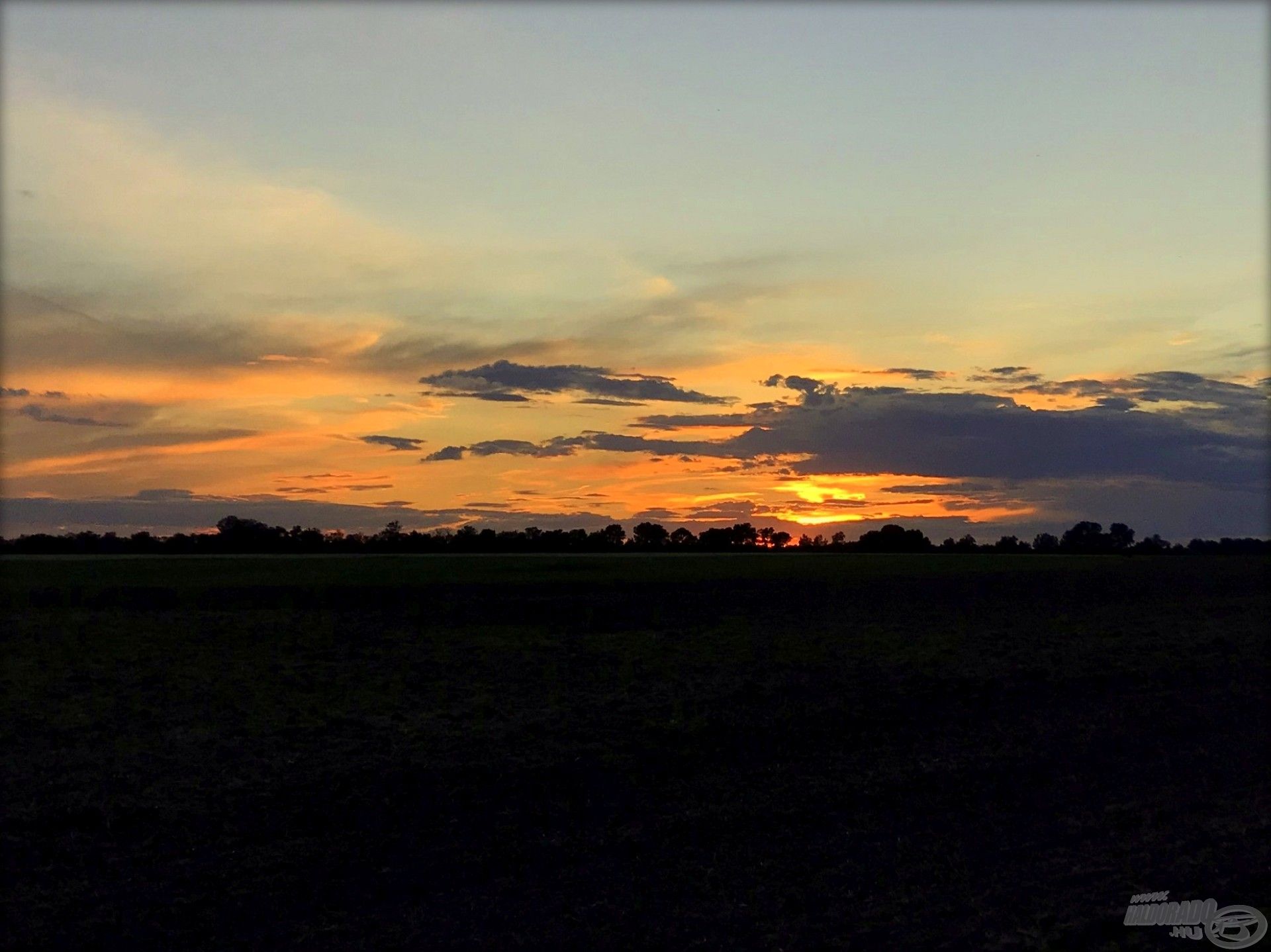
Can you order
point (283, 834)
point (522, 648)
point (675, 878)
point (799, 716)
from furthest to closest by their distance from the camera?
point (522, 648), point (799, 716), point (283, 834), point (675, 878)

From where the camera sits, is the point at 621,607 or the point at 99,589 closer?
the point at 621,607

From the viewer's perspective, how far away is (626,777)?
931 inches

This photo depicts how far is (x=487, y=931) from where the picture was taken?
54.4 ft

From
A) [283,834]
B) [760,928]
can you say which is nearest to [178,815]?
[283,834]

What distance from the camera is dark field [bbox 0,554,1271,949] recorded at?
676 inches

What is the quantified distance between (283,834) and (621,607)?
26.6 meters

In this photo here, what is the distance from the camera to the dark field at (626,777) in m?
17.2

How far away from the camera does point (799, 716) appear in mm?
28375

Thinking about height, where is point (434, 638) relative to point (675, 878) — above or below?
above

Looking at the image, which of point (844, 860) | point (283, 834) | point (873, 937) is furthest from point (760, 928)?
point (283, 834)

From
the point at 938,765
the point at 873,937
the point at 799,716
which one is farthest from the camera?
the point at 799,716

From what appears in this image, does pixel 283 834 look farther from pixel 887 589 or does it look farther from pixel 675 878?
pixel 887 589

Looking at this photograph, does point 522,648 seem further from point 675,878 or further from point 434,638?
point 675,878

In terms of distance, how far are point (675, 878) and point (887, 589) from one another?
120ft
